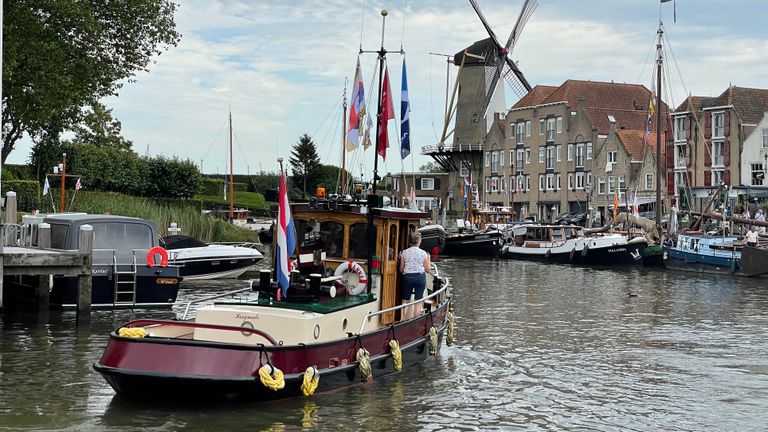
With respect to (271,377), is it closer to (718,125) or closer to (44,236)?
(44,236)

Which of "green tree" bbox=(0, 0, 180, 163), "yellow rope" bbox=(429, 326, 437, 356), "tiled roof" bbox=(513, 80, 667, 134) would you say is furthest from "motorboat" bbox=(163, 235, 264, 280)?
"tiled roof" bbox=(513, 80, 667, 134)

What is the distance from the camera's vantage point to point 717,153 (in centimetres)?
8438

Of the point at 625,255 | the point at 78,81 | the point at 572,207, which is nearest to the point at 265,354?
the point at 78,81

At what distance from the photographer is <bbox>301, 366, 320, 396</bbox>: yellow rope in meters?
15.3

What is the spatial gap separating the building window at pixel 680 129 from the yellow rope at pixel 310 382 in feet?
255

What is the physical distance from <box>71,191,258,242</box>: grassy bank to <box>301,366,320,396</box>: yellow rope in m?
31.3

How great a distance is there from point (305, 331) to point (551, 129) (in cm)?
9230

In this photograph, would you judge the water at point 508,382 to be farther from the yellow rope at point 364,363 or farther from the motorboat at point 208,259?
the motorboat at point 208,259

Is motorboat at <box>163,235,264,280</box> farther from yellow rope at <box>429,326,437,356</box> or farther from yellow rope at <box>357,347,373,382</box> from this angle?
yellow rope at <box>357,347,373,382</box>

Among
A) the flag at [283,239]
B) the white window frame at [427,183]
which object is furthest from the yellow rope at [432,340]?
the white window frame at [427,183]

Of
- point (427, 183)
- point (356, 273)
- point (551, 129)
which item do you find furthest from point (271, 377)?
point (427, 183)

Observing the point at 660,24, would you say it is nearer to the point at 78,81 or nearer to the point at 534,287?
the point at 534,287

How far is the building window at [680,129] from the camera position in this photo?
289 ft

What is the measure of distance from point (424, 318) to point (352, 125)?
7.67 m
